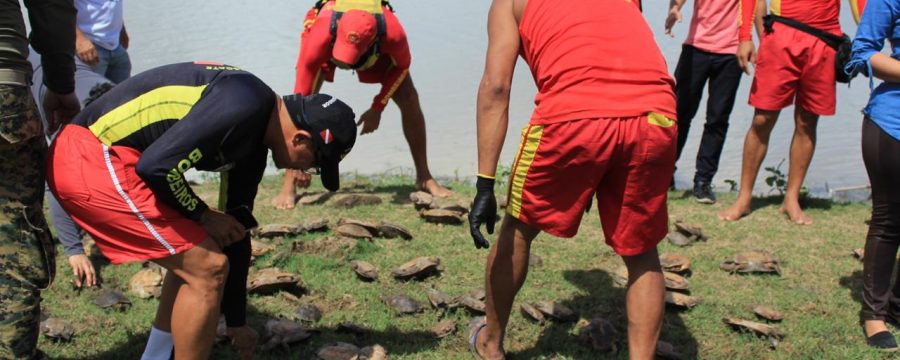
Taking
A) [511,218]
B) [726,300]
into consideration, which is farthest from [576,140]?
[726,300]

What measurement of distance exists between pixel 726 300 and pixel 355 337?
6.32 ft

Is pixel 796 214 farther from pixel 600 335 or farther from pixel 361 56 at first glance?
pixel 361 56

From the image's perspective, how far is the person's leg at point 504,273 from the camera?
10.8ft

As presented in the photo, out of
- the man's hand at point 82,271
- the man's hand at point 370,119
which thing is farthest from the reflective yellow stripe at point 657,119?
the man's hand at point 370,119

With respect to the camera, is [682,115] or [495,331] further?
[682,115]

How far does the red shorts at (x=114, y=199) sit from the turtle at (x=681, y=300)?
2.36 meters

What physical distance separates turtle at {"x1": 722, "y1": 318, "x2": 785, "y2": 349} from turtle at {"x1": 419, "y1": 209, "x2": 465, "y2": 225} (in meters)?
1.98

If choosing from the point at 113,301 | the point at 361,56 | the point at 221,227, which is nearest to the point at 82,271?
the point at 113,301

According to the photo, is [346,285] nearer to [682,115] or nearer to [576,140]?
[576,140]

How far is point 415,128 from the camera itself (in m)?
6.24

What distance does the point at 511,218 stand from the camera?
3293mm

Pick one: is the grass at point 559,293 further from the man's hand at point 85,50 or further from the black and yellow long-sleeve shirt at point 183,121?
the man's hand at point 85,50

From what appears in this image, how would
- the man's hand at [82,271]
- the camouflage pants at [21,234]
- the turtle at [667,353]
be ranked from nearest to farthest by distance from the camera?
the camouflage pants at [21,234]
the turtle at [667,353]
the man's hand at [82,271]

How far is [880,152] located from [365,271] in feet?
8.33
